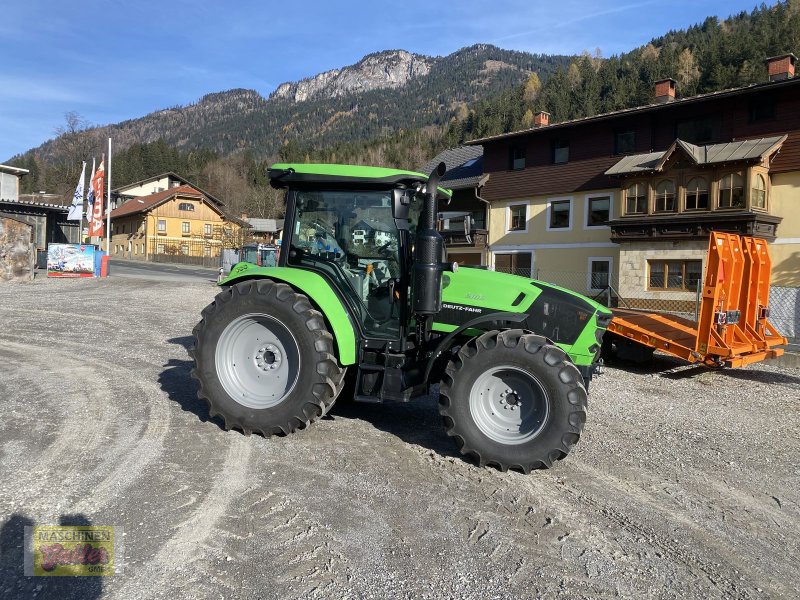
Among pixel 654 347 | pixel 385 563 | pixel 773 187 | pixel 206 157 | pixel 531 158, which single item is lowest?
pixel 385 563

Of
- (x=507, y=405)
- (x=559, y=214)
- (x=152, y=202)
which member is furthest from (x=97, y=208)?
(x=152, y=202)

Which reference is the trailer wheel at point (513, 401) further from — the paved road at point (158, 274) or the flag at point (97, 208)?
the flag at point (97, 208)

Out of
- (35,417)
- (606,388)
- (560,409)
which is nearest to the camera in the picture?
(560,409)

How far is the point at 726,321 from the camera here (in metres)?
8.39

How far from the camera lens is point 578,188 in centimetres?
3034

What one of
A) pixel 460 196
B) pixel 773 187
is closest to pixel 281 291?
pixel 773 187

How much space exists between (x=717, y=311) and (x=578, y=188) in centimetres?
2336

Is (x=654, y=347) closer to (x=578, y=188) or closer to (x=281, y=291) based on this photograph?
(x=281, y=291)

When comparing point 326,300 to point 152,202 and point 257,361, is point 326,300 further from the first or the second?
point 152,202

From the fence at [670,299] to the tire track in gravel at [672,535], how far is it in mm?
8698

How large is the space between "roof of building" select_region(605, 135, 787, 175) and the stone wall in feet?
79.6

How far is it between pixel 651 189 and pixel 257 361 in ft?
80.8

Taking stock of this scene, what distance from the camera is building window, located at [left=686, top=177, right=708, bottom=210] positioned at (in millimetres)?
24641

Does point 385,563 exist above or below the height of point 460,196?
below
